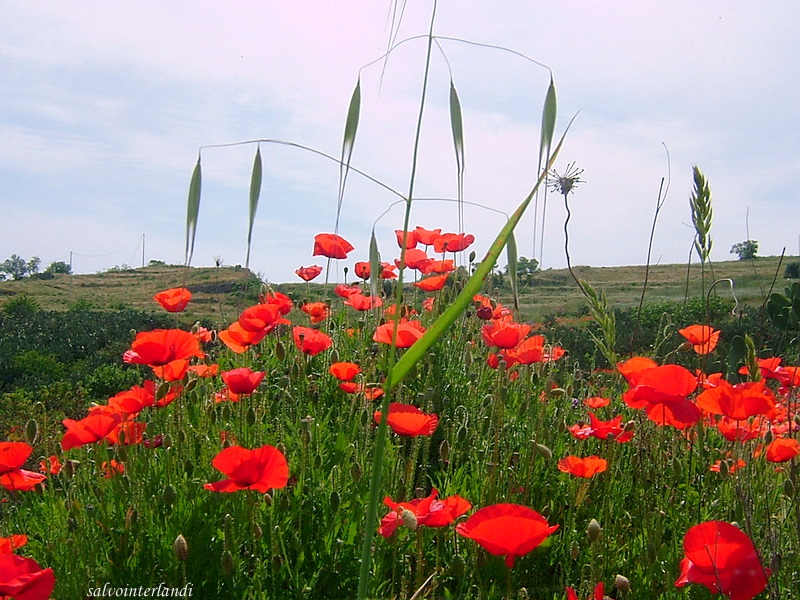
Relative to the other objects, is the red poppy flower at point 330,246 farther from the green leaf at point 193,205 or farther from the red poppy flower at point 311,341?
the green leaf at point 193,205

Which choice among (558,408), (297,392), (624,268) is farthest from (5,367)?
(624,268)

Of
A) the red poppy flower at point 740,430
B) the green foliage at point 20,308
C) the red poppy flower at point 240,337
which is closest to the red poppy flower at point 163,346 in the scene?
the red poppy flower at point 240,337

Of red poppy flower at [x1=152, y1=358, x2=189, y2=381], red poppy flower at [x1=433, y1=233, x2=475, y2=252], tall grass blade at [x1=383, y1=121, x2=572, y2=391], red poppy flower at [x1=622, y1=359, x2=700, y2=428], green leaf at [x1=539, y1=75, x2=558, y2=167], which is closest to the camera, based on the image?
tall grass blade at [x1=383, y1=121, x2=572, y2=391]

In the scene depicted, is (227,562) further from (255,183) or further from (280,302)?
(280,302)

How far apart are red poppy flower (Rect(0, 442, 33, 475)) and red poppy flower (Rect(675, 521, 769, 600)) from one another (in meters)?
1.38

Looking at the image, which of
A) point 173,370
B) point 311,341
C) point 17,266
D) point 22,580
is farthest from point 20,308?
point 17,266

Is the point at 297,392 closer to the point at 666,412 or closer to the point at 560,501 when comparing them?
the point at 560,501

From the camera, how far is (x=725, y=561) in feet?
3.78

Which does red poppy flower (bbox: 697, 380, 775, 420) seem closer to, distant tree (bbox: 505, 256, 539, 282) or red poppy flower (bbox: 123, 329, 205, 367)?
distant tree (bbox: 505, 256, 539, 282)

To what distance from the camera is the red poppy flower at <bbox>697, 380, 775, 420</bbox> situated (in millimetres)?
1559

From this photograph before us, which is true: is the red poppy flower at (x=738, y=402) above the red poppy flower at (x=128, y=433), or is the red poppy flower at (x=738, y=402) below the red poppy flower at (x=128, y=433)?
above

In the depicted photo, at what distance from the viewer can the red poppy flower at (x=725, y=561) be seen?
1.13m

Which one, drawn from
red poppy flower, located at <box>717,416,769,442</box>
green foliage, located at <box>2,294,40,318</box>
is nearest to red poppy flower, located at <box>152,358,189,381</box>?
red poppy flower, located at <box>717,416,769,442</box>

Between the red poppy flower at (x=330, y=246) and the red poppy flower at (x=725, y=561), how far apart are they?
170cm
